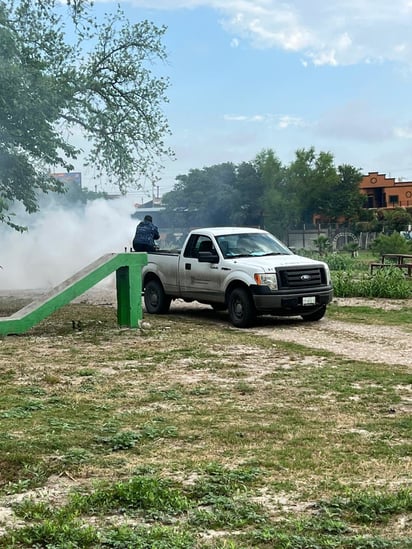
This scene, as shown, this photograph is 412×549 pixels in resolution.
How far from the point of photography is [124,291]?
15.0m

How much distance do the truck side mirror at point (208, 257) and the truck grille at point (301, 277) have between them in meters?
1.49

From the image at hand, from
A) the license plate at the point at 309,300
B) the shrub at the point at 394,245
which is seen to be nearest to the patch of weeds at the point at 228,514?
the license plate at the point at 309,300

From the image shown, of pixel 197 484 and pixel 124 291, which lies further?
pixel 124 291

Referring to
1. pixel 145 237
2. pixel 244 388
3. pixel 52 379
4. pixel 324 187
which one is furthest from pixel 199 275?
pixel 324 187

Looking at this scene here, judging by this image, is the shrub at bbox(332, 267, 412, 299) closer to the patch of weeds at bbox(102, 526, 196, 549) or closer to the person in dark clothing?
the person in dark clothing

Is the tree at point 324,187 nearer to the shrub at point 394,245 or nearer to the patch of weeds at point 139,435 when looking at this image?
the shrub at point 394,245

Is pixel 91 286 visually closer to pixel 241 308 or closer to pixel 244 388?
pixel 241 308

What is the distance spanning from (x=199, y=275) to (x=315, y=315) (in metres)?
2.32

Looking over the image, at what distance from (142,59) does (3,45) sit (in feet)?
17.9

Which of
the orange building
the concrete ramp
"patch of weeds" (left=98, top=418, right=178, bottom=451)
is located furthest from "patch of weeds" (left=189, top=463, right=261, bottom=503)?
the orange building

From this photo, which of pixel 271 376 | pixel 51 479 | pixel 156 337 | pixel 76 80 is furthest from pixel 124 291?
pixel 51 479

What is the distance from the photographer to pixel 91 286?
14.3 metres

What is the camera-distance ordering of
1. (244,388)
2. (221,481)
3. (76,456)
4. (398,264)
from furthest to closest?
(398,264) → (244,388) → (76,456) → (221,481)

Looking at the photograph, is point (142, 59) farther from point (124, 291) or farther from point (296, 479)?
point (296, 479)
